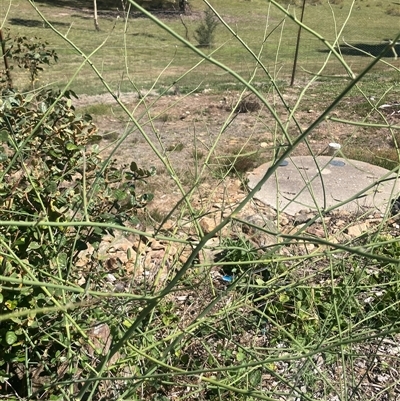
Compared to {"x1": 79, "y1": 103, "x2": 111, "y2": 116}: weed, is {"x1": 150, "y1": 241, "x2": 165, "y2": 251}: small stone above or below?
above

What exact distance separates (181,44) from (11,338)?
15.8 m

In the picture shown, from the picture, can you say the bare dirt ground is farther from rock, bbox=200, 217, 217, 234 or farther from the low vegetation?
the low vegetation

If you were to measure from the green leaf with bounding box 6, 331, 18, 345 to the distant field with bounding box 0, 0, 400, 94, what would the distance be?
5.75 meters

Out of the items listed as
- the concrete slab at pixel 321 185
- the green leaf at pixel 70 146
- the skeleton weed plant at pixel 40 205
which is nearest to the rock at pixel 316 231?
the concrete slab at pixel 321 185

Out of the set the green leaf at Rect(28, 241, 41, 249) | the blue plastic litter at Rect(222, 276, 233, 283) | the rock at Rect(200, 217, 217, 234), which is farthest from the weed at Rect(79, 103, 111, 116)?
the green leaf at Rect(28, 241, 41, 249)

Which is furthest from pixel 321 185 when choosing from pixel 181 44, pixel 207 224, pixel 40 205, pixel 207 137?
pixel 181 44

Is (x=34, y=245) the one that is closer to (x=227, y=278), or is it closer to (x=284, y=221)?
(x=227, y=278)

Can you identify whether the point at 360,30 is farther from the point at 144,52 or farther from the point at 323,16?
the point at 144,52

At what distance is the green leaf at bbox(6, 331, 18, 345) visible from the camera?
1603 millimetres

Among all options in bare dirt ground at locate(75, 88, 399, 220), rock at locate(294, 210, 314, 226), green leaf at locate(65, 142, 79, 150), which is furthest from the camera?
bare dirt ground at locate(75, 88, 399, 220)

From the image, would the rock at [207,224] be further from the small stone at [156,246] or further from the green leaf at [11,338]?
the green leaf at [11,338]

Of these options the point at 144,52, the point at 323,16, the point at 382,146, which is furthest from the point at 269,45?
the point at 382,146

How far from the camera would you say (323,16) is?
26.9m

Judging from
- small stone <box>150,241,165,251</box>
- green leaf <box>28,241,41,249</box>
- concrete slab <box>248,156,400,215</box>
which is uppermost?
green leaf <box>28,241,41,249</box>
